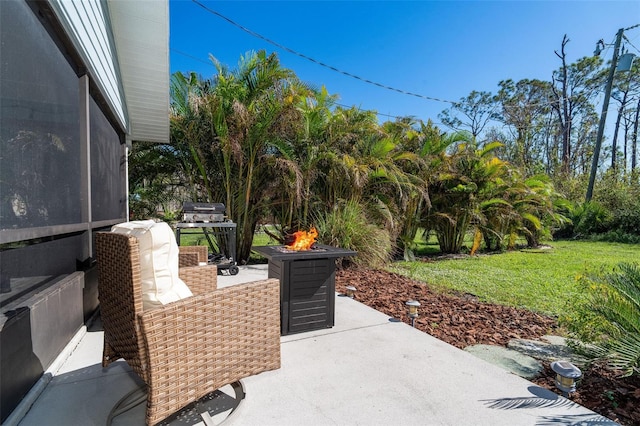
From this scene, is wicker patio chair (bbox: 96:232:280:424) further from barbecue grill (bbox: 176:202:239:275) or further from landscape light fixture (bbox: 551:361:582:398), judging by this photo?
barbecue grill (bbox: 176:202:239:275)

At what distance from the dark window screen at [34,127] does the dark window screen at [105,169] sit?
732 mm

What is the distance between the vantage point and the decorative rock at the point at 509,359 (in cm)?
237

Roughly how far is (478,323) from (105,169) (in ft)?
15.0

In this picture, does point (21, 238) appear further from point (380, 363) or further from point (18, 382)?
point (380, 363)

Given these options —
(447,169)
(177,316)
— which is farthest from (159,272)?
(447,169)

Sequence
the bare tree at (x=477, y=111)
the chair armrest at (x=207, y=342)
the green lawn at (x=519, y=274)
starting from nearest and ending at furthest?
the chair armrest at (x=207, y=342) → the green lawn at (x=519, y=274) → the bare tree at (x=477, y=111)

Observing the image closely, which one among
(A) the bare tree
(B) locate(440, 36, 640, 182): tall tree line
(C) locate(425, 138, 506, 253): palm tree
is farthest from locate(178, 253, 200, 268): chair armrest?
(A) the bare tree

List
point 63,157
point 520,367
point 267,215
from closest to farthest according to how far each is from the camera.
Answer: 1. point 63,157
2. point 520,367
3. point 267,215

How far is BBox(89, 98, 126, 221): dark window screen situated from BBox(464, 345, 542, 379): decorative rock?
3.76 meters

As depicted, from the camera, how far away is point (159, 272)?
149 cm

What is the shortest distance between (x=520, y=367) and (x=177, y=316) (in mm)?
2538

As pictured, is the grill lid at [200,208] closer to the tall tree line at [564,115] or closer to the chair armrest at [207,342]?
the chair armrest at [207,342]

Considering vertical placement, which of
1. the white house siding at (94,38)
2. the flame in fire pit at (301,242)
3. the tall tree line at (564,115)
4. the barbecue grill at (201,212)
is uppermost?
the tall tree line at (564,115)

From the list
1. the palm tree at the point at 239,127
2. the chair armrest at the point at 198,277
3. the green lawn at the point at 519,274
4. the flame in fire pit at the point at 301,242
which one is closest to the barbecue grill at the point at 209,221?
the palm tree at the point at 239,127
